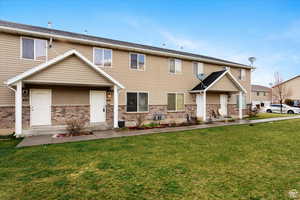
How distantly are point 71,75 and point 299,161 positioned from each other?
1045 centimetres

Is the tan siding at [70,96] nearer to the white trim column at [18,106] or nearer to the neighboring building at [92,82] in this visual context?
the neighboring building at [92,82]

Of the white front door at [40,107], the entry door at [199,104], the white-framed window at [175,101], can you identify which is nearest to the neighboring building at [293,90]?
the entry door at [199,104]

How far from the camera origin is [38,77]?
26.5 feet

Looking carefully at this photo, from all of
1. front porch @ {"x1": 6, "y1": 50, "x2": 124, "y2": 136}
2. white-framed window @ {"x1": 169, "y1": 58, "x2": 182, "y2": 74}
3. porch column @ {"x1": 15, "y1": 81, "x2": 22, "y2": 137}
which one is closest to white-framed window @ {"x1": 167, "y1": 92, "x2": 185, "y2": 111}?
white-framed window @ {"x1": 169, "y1": 58, "x2": 182, "y2": 74}

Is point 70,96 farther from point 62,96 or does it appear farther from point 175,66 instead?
point 175,66

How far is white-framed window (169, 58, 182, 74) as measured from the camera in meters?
13.8

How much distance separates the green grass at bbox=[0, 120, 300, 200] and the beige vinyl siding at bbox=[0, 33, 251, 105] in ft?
15.7

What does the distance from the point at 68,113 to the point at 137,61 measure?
6260 mm

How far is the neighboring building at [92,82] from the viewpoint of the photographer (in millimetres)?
8594

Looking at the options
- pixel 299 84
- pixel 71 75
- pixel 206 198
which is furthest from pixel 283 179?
pixel 299 84

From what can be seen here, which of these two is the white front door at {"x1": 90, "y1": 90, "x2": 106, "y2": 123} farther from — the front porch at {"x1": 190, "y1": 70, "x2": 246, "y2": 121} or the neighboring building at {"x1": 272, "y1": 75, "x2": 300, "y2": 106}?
the neighboring building at {"x1": 272, "y1": 75, "x2": 300, "y2": 106}

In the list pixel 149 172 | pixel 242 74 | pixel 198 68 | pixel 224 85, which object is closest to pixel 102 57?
pixel 198 68

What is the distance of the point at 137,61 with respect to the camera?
40.4ft

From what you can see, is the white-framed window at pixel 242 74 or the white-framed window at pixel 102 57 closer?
the white-framed window at pixel 102 57
